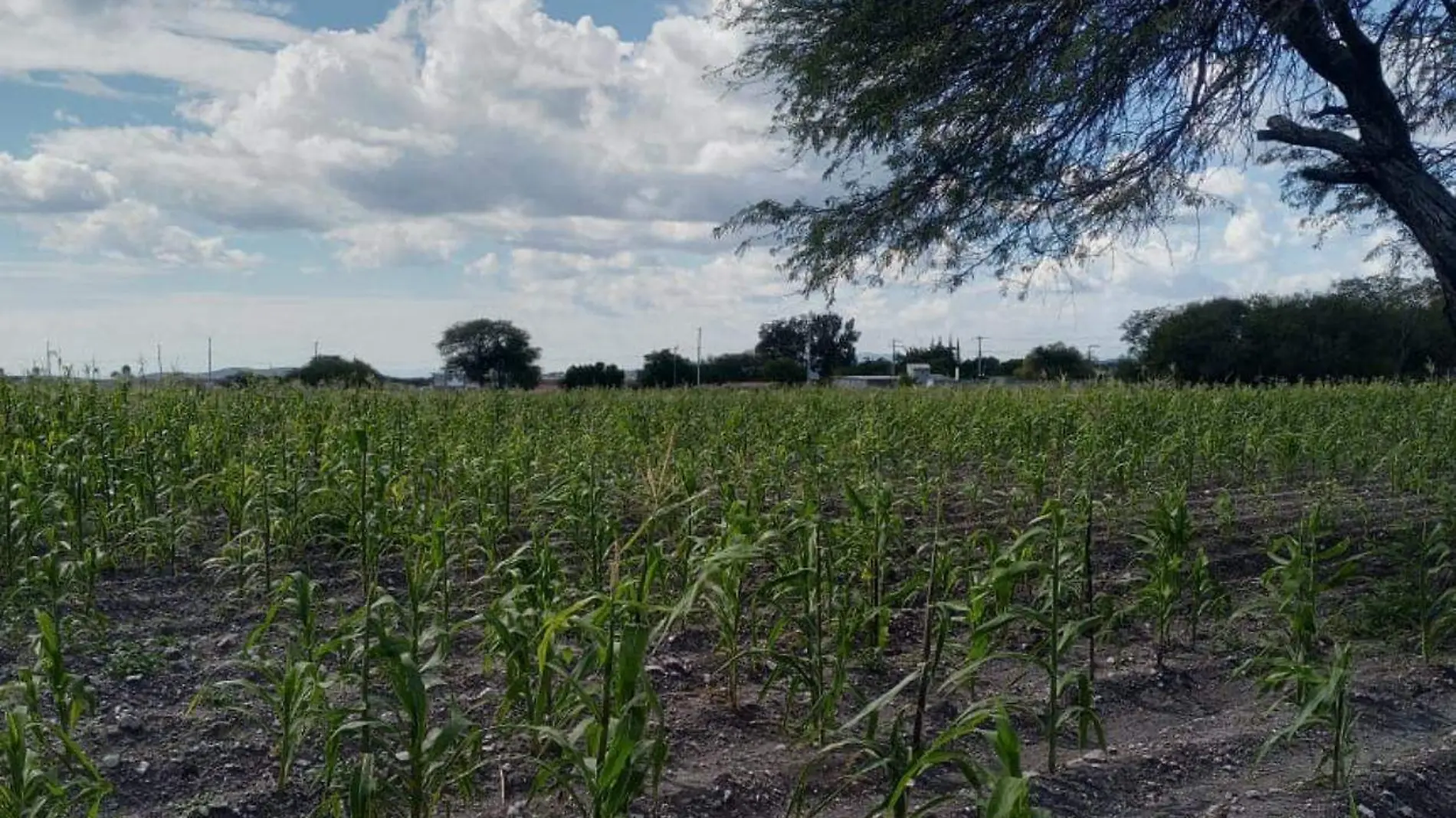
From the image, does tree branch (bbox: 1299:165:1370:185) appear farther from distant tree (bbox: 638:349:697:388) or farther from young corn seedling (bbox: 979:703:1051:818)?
distant tree (bbox: 638:349:697:388)

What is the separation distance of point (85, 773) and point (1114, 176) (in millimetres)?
6452

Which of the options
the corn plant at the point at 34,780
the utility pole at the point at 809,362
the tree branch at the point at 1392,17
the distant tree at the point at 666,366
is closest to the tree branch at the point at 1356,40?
the tree branch at the point at 1392,17

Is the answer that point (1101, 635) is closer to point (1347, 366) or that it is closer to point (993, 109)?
point (993, 109)

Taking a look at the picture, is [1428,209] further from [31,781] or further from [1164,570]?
[31,781]

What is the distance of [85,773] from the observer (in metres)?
3.25

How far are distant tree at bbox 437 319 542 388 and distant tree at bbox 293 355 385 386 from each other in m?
21.3

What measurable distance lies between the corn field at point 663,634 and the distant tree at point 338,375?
18.6 ft

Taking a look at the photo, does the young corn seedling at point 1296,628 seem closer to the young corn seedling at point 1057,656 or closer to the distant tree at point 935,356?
the young corn seedling at point 1057,656

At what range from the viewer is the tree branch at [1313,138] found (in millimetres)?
7160

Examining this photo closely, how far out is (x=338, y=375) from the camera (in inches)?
752

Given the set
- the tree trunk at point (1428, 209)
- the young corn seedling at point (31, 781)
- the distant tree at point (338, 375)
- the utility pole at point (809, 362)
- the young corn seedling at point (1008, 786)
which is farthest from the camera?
the utility pole at point (809, 362)

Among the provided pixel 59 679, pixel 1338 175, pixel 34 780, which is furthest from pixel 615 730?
pixel 1338 175

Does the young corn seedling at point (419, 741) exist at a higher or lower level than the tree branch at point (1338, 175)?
lower

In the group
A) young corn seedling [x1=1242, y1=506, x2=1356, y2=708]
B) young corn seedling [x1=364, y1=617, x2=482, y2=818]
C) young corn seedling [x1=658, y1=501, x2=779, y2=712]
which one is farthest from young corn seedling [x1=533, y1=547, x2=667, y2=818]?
young corn seedling [x1=1242, y1=506, x2=1356, y2=708]
